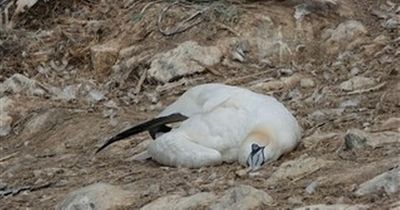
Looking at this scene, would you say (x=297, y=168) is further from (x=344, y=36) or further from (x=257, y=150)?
(x=344, y=36)

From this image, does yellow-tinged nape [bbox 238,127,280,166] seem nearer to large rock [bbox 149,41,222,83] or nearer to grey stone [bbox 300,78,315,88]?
grey stone [bbox 300,78,315,88]

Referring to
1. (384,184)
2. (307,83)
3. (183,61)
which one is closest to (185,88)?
(183,61)

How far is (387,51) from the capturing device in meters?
5.72

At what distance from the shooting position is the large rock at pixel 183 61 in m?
6.08

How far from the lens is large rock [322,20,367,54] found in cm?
600

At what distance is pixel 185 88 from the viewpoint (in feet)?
19.5

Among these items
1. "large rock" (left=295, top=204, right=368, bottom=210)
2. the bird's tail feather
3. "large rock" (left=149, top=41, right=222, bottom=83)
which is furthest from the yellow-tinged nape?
"large rock" (left=149, top=41, right=222, bottom=83)

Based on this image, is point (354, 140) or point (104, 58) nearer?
point (354, 140)

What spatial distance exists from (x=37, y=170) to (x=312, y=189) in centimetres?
176

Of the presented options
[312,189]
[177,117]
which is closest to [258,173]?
[312,189]

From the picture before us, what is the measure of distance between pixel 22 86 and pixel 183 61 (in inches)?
42.3

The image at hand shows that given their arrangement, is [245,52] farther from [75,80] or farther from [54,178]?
[54,178]

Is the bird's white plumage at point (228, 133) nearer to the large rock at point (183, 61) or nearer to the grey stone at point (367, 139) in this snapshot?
the grey stone at point (367, 139)

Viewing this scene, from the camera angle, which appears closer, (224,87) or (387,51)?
(224,87)
